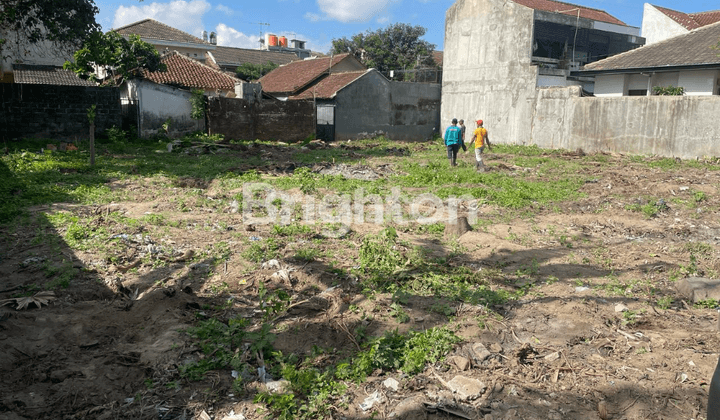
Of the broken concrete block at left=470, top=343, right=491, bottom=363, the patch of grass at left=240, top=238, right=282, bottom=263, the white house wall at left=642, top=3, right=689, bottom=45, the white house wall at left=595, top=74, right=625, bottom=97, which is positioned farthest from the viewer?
the white house wall at left=642, top=3, right=689, bottom=45

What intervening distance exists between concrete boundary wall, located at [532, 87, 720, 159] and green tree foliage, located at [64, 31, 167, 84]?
15.9 meters

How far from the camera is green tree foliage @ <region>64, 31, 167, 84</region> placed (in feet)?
61.5

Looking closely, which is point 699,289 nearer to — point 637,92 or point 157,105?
point 157,105

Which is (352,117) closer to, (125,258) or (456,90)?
(456,90)

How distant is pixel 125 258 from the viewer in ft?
21.3

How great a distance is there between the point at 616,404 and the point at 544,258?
11.3ft

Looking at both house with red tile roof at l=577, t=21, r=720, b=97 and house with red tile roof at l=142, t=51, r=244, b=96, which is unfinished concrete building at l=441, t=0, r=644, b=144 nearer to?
house with red tile roof at l=577, t=21, r=720, b=97

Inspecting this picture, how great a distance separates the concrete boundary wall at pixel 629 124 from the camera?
52.6 feet

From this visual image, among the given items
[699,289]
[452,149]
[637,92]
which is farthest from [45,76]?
[699,289]

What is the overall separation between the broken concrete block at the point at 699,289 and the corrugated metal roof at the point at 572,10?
2403 centimetres

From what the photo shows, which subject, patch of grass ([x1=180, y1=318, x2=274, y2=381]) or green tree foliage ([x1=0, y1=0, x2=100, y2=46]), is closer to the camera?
patch of grass ([x1=180, y1=318, x2=274, y2=381])

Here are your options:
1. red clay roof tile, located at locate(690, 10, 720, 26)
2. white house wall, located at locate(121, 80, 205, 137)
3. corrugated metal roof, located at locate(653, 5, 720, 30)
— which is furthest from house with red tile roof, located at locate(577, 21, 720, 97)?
white house wall, located at locate(121, 80, 205, 137)

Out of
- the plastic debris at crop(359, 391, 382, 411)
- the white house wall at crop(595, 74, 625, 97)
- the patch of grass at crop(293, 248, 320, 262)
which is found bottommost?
the plastic debris at crop(359, 391, 382, 411)

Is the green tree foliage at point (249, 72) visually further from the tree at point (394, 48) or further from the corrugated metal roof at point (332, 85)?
the corrugated metal roof at point (332, 85)
